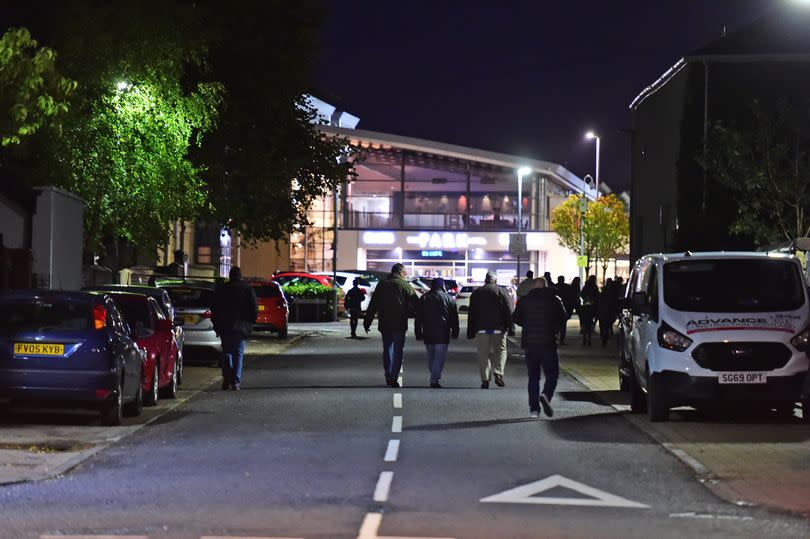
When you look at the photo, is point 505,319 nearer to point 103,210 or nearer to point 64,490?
point 103,210

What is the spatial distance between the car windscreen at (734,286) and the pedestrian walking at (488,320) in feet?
15.0

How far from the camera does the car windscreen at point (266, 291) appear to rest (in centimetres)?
4019

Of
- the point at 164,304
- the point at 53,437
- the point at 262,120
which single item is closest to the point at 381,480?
the point at 53,437

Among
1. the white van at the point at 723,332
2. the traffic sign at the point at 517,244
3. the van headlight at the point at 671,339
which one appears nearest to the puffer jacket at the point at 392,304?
the white van at the point at 723,332

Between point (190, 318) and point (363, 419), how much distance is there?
1183 centimetres

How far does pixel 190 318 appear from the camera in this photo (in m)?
29.5

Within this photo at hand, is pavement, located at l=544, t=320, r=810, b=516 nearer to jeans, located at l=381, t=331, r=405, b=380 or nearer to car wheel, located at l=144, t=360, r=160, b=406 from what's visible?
jeans, located at l=381, t=331, r=405, b=380

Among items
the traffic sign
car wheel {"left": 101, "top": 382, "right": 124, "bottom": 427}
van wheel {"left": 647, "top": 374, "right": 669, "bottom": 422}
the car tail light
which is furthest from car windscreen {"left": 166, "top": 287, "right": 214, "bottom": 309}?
the traffic sign

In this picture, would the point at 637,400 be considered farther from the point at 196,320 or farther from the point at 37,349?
the point at 196,320

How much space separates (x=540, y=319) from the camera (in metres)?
19.1

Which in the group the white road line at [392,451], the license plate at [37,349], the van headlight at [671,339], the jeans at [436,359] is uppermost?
the van headlight at [671,339]

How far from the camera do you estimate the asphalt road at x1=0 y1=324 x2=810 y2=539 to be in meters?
10.1

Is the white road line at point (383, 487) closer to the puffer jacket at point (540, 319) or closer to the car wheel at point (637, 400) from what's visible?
the puffer jacket at point (540, 319)

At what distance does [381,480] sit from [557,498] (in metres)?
1.57
